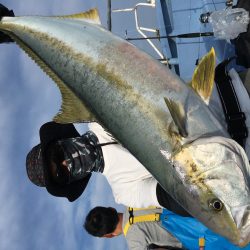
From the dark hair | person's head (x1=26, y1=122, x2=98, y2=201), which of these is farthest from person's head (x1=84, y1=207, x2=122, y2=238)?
person's head (x1=26, y1=122, x2=98, y2=201)

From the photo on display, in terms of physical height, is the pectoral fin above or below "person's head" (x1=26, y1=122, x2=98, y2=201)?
above

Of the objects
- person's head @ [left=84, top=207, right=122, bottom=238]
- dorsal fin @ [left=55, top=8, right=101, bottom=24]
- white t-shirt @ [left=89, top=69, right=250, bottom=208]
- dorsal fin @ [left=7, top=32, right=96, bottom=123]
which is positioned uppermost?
dorsal fin @ [left=55, top=8, right=101, bottom=24]

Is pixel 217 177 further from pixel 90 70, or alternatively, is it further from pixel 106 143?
pixel 106 143

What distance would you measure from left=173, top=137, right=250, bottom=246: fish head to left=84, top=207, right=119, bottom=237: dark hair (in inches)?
110

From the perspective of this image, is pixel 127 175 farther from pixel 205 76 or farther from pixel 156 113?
pixel 205 76

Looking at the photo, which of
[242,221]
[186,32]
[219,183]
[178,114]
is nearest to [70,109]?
[178,114]

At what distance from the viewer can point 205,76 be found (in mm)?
2387

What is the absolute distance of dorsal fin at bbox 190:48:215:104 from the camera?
2361 millimetres

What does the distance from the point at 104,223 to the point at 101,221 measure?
0.10 m

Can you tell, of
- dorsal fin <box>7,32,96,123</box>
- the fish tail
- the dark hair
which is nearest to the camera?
dorsal fin <box>7,32,96,123</box>

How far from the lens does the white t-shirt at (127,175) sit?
3.52 meters

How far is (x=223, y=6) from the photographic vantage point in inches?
252

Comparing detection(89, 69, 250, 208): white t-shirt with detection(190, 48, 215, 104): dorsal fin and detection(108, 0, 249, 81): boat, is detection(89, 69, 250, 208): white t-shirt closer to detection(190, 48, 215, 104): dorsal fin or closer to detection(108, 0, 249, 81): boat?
detection(190, 48, 215, 104): dorsal fin

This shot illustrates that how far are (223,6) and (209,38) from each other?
25.2 inches
